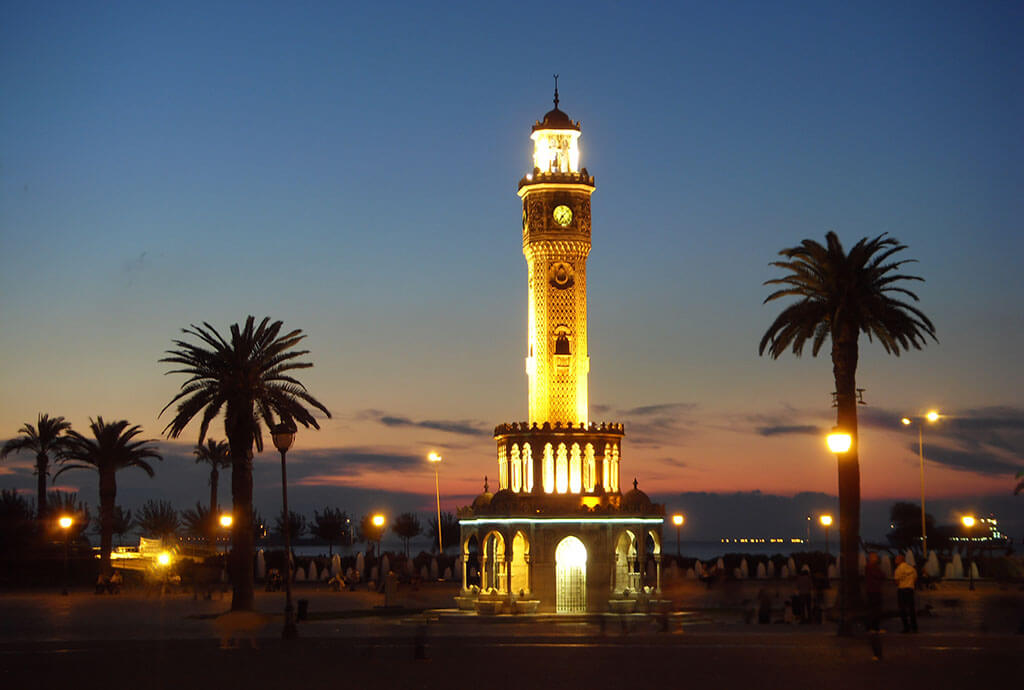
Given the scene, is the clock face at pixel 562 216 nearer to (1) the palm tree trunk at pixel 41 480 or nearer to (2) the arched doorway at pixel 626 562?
(2) the arched doorway at pixel 626 562

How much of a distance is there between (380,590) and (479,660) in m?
39.0

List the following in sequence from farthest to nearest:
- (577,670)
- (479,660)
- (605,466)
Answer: (605,466) → (479,660) → (577,670)

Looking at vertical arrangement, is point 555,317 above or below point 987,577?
above

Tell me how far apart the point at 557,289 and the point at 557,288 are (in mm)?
39

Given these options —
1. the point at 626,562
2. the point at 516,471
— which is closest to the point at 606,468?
the point at 516,471

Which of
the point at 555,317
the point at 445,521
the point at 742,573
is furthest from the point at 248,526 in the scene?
the point at 445,521

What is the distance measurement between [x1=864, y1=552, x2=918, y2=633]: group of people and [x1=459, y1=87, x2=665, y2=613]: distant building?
19.4 m

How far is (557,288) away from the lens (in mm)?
52000

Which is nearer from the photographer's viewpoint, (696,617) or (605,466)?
(696,617)

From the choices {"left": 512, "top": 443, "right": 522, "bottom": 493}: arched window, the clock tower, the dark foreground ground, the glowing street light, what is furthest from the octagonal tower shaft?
the glowing street light

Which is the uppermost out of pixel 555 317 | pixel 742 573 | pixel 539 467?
pixel 555 317

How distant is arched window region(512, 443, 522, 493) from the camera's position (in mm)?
49969

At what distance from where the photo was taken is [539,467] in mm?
49750

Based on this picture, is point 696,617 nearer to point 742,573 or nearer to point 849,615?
point 849,615
